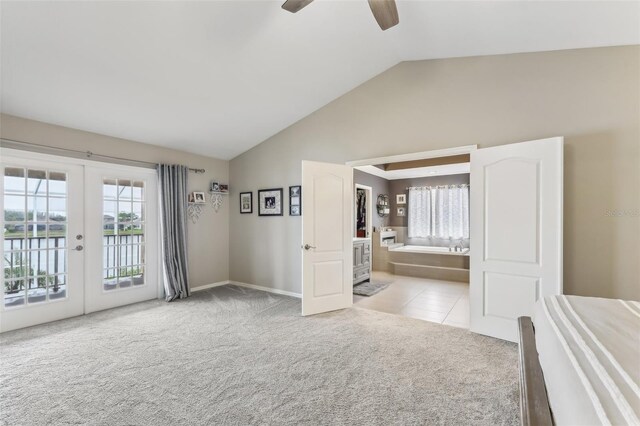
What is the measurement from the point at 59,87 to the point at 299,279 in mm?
3663

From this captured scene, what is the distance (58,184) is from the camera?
11.6ft

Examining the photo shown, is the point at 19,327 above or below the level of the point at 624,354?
below

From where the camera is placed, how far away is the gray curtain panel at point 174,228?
4.34 meters

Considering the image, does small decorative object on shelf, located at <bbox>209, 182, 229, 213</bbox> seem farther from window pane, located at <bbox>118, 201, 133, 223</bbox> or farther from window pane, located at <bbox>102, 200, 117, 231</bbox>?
window pane, located at <bbox>102, 200, 117, 231</bbox>

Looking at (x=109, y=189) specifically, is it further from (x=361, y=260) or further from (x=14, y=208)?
(x=361, y=260)

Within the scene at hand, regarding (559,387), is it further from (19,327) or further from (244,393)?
(19,327)

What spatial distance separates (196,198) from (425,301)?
158 inches

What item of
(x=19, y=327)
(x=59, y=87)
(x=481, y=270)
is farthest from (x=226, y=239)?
(x=481, y=270)

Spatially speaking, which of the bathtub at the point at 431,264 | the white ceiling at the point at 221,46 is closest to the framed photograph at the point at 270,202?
the white ceiling at the point at 221,46

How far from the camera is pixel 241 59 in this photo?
307 centimetres

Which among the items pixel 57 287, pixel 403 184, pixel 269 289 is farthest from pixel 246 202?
pixel 403 184

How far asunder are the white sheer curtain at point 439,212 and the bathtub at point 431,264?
1216mm

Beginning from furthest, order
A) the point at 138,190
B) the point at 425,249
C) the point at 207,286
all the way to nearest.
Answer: the point at 425,249
the point at 207,286
the point at 138,190

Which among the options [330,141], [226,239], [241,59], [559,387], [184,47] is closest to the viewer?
[559,387]
